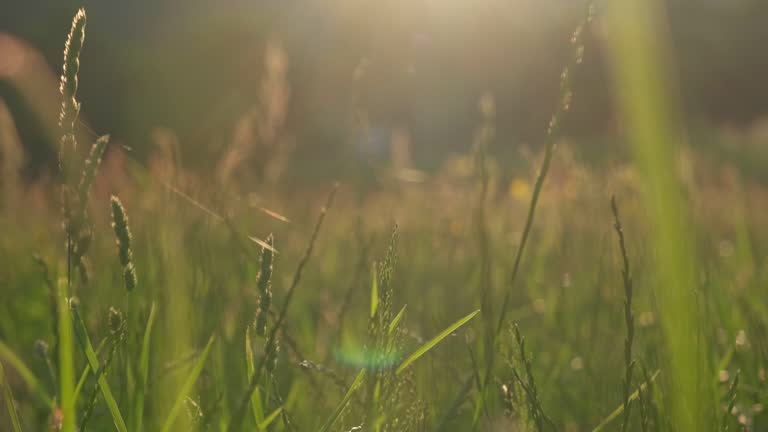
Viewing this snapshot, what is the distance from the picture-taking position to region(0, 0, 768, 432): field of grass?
0.31m

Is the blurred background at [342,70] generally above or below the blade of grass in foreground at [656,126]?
below

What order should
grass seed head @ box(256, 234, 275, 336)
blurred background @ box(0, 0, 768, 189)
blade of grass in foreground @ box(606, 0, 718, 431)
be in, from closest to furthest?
blade of grass in foreground @ box(606, 0, 718, 431) → grass seed head @ box(256, 234, 275, 336) → blurred background @ box(0, 0, 768, 189)

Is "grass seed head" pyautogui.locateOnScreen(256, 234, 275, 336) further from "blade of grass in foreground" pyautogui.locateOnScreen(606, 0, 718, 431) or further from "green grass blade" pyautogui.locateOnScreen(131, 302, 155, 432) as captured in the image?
"blade of grass in foreground" pyautogui.locateOnScreen(606, 0, 718, 431)

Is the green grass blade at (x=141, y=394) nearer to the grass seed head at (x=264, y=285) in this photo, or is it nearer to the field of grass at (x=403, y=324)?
the field of grass at (x=403, y=324)

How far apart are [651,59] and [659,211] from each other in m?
0.05

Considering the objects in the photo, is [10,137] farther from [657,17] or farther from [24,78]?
[657,17]

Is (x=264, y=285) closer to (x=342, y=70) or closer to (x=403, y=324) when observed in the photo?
(x=403, y=324)

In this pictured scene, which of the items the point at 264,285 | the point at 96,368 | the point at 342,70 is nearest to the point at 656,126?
the point at 264,285

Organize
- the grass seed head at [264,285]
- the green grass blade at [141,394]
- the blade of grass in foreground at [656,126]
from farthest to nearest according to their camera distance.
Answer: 1. the green grass blade at [141,394]
2. the grass seed head at [264,285]
3. the blade of grass in foreground at [656,126]

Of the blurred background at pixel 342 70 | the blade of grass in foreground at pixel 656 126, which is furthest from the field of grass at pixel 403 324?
the blurred background at pixel 342 70

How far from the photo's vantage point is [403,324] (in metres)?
0.72

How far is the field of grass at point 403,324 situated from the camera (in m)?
0.31

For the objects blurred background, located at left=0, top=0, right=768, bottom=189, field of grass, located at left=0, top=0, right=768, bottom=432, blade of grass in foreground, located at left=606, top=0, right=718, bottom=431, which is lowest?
blurred background, located at left=0, top=0, right=768, bottom=189

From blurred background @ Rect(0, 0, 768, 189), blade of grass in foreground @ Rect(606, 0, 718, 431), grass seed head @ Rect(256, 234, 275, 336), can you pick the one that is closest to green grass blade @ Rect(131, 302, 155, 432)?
grass seed head @ Rect(256, 234, 275, 336)
